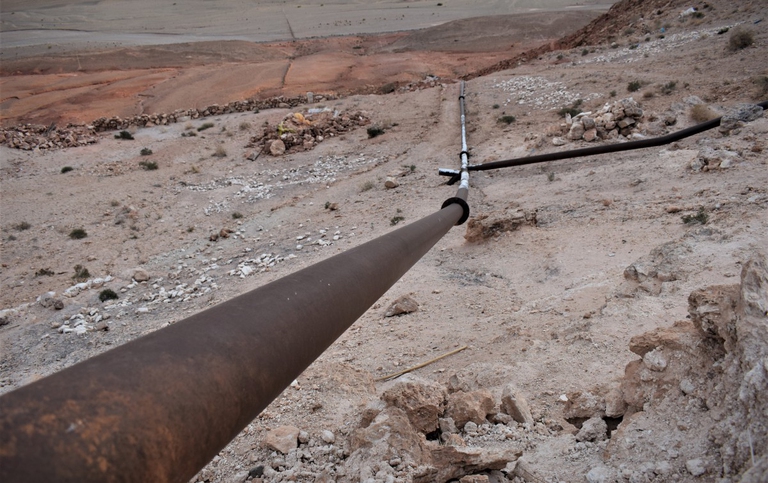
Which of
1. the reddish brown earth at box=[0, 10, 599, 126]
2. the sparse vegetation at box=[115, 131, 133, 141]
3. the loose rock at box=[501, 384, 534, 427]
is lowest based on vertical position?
the loose rock at box=[501, 384, 534, 427]

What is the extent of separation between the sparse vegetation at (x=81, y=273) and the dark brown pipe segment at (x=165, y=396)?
935 cm

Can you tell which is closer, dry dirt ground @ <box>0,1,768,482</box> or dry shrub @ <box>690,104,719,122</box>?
dry dirt ground @ <box>0,1,768,482</box>

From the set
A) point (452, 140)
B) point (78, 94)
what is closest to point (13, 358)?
point (452, 140)

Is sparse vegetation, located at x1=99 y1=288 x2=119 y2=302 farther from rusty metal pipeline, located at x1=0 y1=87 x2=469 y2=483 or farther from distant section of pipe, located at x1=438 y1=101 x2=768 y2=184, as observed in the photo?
rusty metal pipeline, located at x1=0 y1=87 x2=469 y2=483

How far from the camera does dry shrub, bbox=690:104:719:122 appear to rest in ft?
30.1

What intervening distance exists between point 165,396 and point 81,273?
392 inches

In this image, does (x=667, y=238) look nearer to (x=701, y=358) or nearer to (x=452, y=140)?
(x=701, y=358)

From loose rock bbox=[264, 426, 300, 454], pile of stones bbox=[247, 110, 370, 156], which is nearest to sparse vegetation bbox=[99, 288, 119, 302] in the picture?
loose rock bbox=[264, 426, 300, 454]

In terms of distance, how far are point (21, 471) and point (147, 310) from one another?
8.02 metres

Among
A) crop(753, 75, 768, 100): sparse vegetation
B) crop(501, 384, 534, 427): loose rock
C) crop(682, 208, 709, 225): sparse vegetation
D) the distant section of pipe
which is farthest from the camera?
crop(753, 75, 768, 100): sparse vegetation

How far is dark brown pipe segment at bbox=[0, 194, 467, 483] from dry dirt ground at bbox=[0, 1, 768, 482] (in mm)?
1402

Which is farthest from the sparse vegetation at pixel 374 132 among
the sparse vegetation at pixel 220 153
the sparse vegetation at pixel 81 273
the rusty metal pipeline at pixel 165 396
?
the rusty metal pipeline at pixel 165 396

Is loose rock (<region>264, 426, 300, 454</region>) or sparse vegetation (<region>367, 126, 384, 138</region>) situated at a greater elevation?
sparse vegetation (<region>367, 126, 384, 138</region>)

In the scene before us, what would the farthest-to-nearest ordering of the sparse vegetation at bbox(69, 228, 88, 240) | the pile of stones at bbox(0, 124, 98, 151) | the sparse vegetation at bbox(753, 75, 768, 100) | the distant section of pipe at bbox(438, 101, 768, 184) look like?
the pile of stones at bbox(0, 124, 98, 151)
the sparse vegetation at bbox(69, 228, 88, 240)
the sparse vegetation at bbox(753, 75, 768, 100)
the distant section of pipe at bbox(438, 101, 768, 184)
